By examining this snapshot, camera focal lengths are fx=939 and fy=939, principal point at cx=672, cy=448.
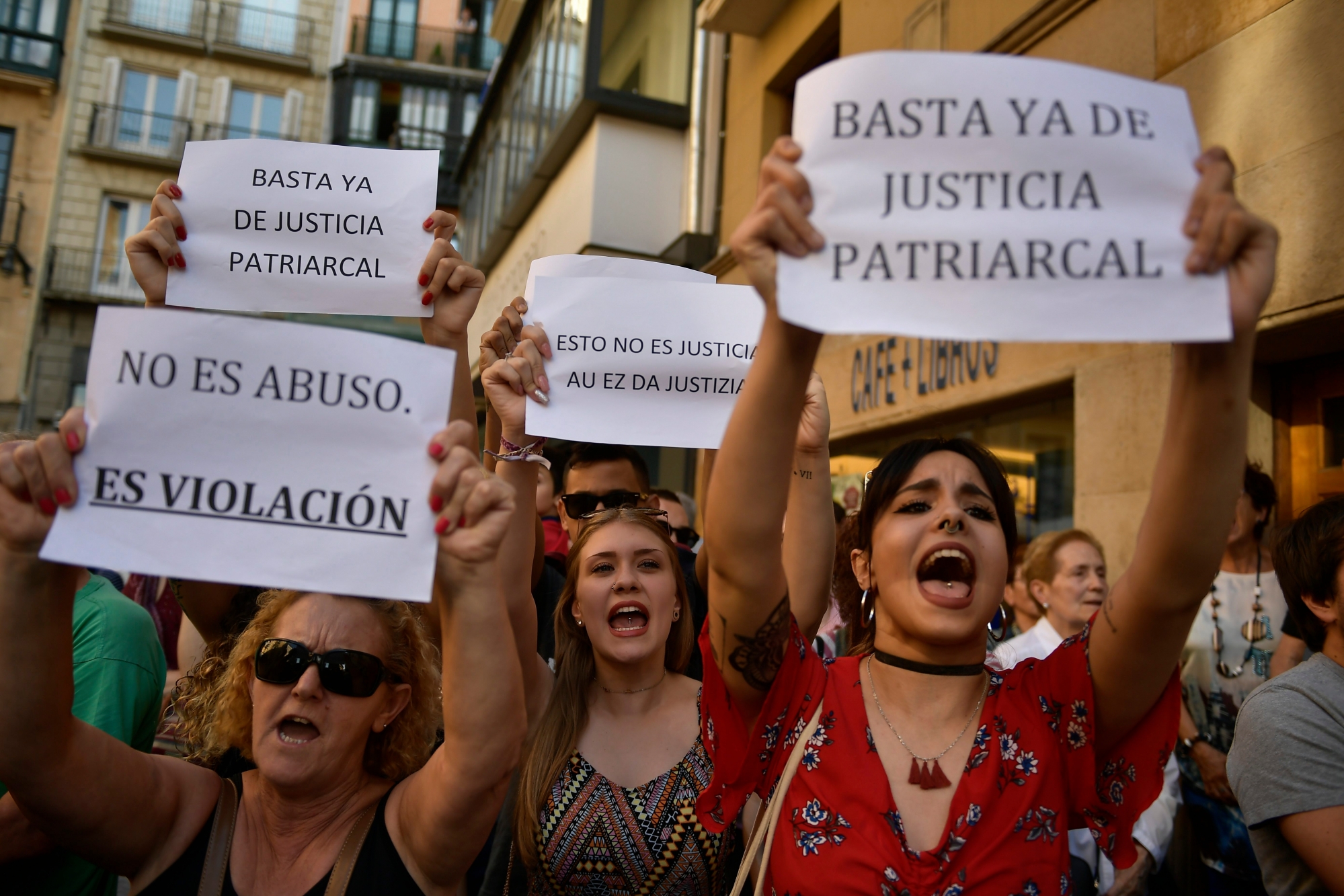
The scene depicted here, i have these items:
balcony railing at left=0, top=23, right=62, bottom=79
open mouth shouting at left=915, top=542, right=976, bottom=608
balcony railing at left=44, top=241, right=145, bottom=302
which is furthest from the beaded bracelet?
balcony railing at left=0, top=23, right=62, bottom=79

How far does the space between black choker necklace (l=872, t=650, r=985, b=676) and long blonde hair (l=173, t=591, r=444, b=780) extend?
104 cm

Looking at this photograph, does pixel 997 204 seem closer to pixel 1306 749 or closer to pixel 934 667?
pixel 934 667

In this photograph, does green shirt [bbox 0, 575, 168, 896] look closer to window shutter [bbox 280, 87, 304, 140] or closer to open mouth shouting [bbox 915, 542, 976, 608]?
open mouth shouting [bbox 915, 542, 976, 608]

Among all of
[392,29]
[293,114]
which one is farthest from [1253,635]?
[392,29]

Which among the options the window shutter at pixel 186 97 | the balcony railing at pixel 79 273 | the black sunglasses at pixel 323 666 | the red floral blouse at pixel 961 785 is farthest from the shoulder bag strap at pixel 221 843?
the window shutter at pixel 186 97

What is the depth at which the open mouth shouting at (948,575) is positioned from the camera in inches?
70.6

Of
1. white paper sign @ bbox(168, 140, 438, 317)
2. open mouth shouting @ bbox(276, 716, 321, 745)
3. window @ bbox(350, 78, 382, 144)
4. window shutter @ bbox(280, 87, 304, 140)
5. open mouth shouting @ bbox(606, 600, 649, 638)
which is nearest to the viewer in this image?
open mouth shouting @ bbox(276, 716, 321, 745)

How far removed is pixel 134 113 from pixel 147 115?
1.01 ft

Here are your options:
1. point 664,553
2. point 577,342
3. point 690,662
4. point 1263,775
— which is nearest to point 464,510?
point 577,342

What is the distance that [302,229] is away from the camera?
2.47 meters

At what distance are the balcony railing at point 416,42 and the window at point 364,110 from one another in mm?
1256

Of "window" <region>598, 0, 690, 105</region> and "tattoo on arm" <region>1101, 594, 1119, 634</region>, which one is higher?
"window" <region>598, 0, 690, 105</region>

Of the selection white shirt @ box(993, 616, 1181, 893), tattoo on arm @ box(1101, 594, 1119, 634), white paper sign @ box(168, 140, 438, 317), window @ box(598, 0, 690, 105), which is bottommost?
white shirt @ box(993, 616, 1181, 893)

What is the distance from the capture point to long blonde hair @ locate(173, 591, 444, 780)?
82.4 inches
